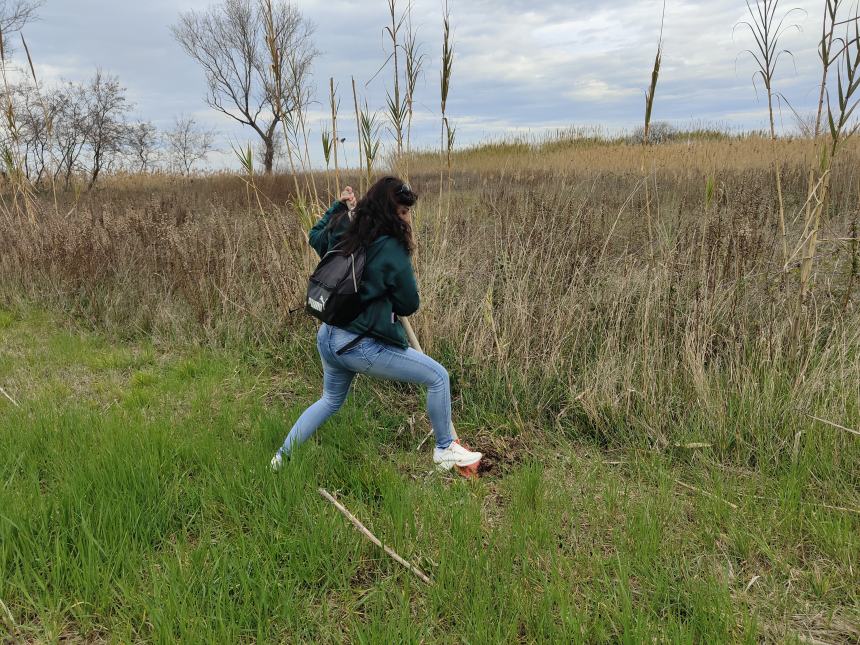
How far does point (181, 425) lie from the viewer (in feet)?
11.1

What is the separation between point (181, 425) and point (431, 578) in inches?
79.6

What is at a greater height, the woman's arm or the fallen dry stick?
the woman's arm

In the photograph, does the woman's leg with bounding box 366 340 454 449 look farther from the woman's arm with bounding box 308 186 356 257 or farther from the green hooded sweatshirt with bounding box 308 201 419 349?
the woman's arm with bounding box 308 186 356 257

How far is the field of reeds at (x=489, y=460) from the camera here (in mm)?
2004

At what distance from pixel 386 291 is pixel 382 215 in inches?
14.7

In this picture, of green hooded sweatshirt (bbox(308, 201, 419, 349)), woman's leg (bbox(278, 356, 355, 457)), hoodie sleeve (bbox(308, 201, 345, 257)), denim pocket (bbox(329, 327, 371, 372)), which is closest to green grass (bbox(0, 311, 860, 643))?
woman's leg (bbox(278, 356, 355, 457))

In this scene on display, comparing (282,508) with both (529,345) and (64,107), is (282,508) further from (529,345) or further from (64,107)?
(64,107)

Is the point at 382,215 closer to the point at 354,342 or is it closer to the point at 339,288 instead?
the point at 339,288

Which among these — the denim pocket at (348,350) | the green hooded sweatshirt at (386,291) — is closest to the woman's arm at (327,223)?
the green hooded sweatshirt at (386,291)

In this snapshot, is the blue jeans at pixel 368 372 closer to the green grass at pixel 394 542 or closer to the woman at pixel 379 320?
the woman at pixel 379 320

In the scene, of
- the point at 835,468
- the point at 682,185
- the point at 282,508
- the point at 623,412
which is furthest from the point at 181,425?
the point at 682,185

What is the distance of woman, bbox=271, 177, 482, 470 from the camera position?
2.66m

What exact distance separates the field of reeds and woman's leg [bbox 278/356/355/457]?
0.56 feet

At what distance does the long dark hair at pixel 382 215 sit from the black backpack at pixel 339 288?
7 centimetres
